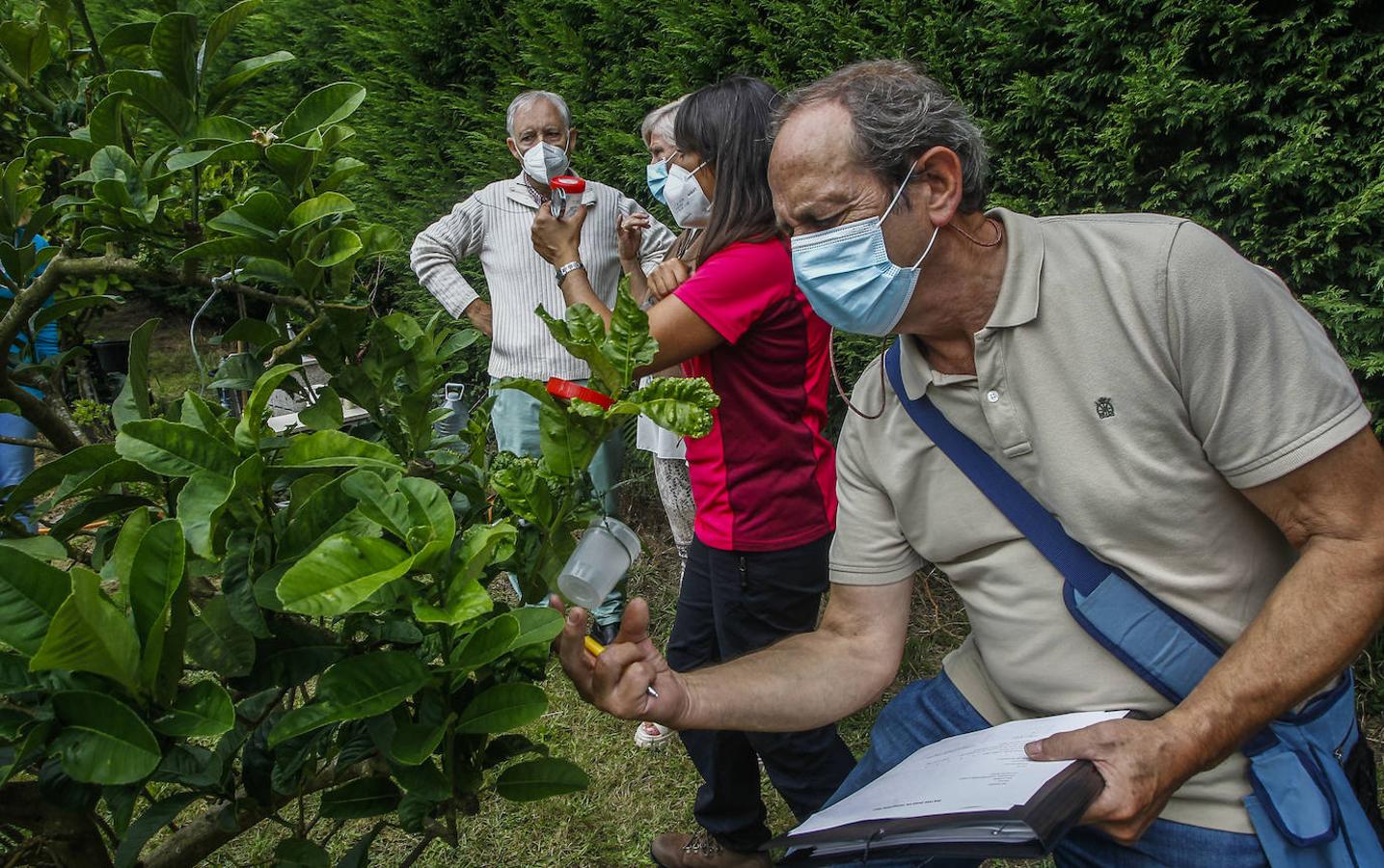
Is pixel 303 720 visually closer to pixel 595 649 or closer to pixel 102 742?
pixel 102 742

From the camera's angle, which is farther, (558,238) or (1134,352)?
(558,238)

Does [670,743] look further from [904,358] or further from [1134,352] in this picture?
[1134,352]

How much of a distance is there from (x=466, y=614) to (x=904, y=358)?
994 mm

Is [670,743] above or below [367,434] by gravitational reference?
below

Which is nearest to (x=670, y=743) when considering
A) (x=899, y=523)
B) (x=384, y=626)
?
(x=899, y=523)

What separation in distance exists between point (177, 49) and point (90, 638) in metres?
Answer: 0.76

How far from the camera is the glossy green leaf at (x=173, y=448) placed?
105cm

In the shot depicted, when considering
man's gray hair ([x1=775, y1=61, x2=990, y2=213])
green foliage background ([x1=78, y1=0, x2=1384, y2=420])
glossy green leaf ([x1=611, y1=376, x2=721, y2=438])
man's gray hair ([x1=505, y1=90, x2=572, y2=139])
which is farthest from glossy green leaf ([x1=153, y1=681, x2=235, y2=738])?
man's gray hair ([x1=505, y1=90, x2=572, y2=139])

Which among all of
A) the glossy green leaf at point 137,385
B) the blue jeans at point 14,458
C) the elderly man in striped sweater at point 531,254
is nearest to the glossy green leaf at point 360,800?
the glossy green leaf at point 137,385

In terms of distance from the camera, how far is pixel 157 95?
1318mm

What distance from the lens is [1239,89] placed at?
2629 mm

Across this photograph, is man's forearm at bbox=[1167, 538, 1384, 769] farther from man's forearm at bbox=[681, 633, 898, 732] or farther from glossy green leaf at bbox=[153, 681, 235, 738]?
glossy green leaf at bbox=[153, 681, 235, 738]

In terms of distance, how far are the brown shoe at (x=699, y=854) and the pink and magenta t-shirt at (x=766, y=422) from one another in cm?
94

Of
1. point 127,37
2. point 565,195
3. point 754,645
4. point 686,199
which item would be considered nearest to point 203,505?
point 127,37
